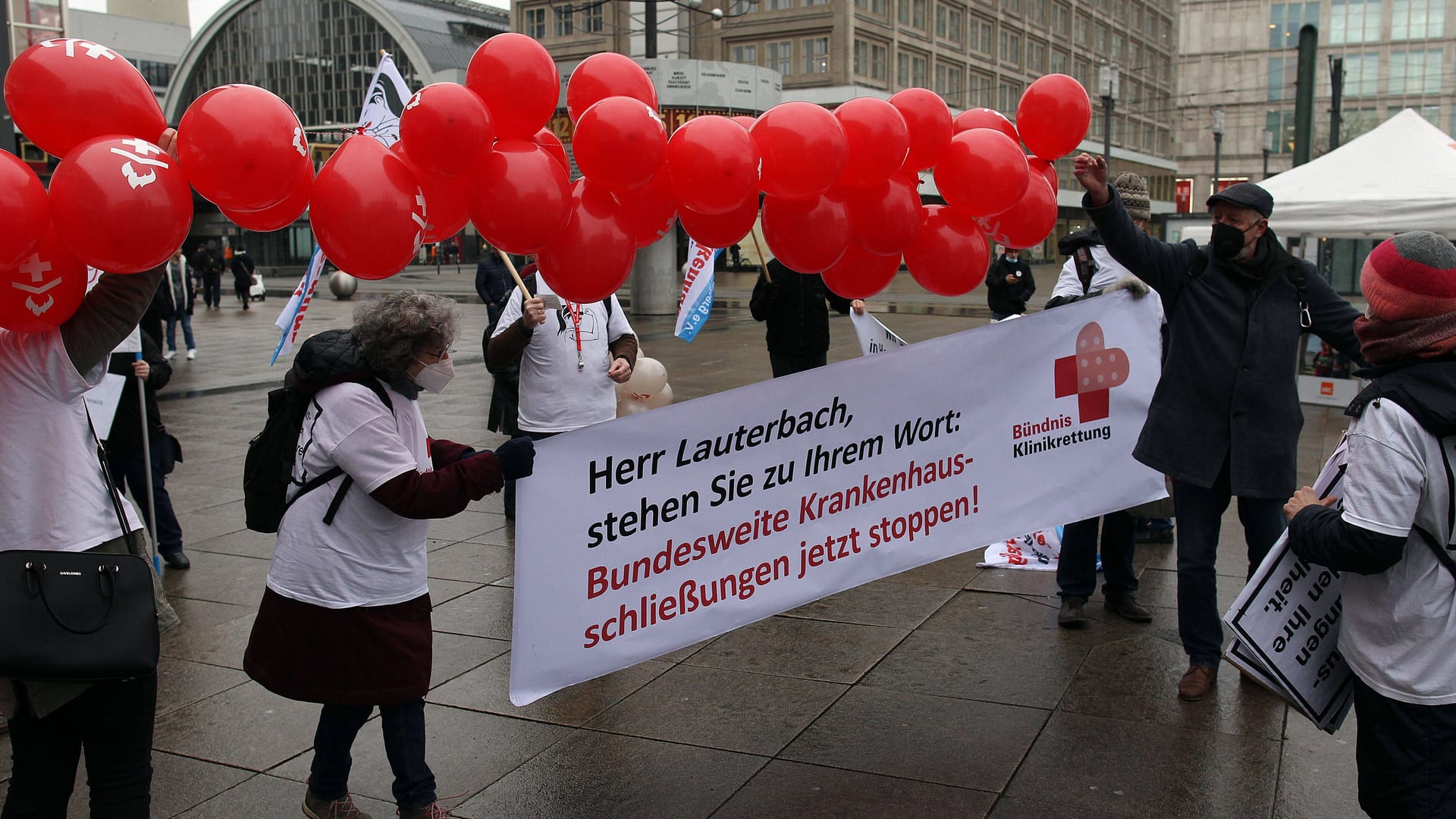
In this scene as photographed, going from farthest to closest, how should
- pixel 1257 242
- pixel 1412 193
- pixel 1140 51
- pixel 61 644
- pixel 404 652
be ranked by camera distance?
pixel 1140 51, pixel 1412 193, pixel 1257 242, pixel 404 652, pixel 61 644

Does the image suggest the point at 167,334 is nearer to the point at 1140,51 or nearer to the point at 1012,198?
the point at 1012,198

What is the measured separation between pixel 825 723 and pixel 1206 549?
1.67m

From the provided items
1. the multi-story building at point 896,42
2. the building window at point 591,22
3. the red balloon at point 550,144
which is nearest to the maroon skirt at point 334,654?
the red balloon at point 550,144

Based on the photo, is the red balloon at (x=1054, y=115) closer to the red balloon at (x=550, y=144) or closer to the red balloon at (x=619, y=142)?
the red balloon at (x=619, y=142)

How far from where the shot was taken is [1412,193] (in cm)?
1073

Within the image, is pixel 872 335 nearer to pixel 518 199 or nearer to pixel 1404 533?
pixel 518 199

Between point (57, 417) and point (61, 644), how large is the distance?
58 centimetres

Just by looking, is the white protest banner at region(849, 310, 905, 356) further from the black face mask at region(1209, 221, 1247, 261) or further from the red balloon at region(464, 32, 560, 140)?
the red balloon at region(464, 32, 560, 140)

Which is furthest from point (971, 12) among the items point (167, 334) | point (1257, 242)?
point (1257, 242)

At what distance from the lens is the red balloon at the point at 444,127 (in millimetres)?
2885

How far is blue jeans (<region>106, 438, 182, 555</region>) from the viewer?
19.7 feet

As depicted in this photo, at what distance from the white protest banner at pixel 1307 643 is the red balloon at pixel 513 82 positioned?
2.37 metres

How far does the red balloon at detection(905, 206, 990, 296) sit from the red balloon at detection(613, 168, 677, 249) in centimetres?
93

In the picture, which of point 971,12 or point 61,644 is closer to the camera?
point 61,644
